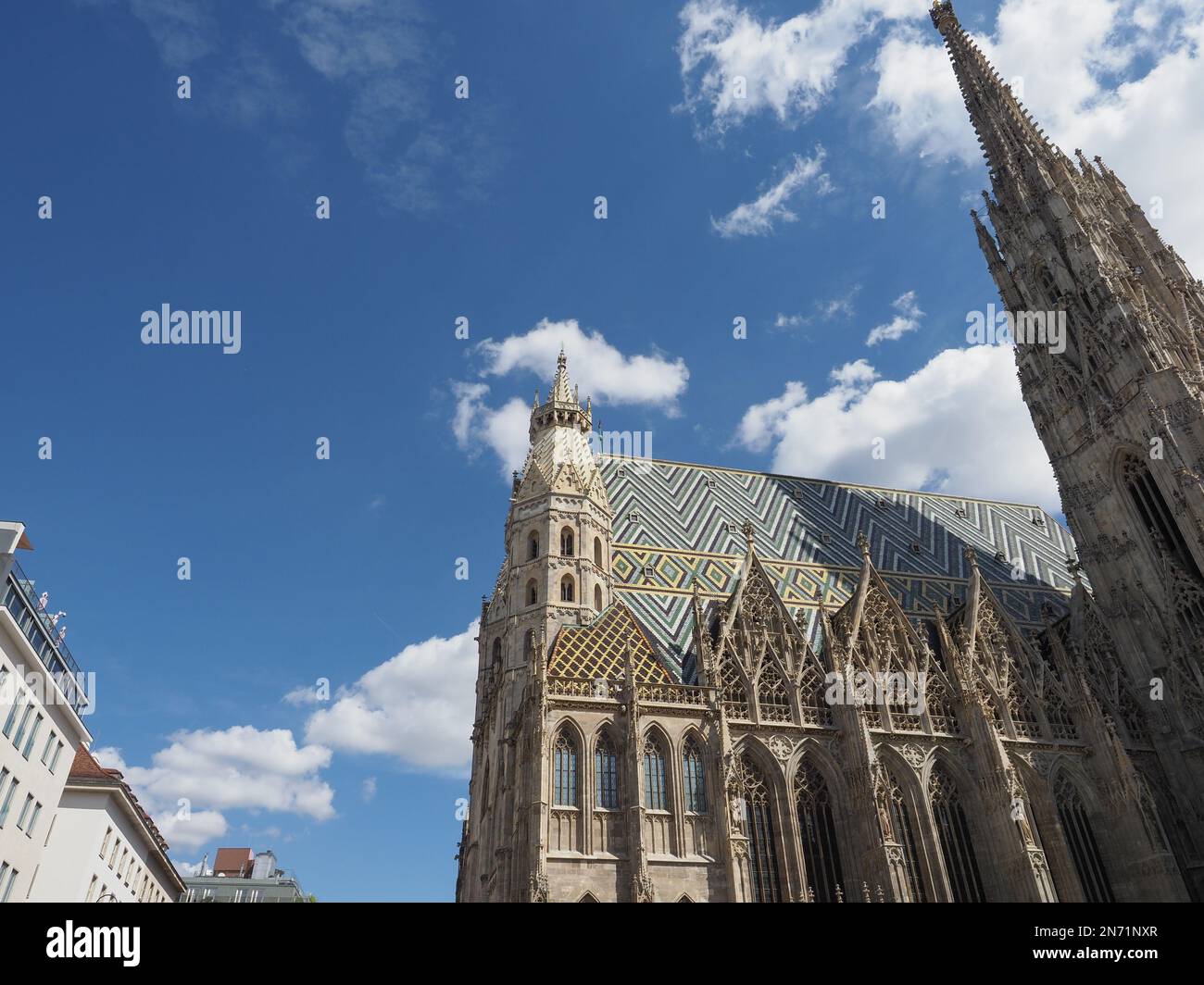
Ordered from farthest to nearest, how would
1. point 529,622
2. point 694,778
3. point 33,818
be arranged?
point 529,622 < point 694,778 < point 33,818

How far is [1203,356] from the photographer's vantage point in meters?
38.7

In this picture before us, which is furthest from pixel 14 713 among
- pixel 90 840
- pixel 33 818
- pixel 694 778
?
pixel 694 778

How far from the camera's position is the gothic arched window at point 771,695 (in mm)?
29422

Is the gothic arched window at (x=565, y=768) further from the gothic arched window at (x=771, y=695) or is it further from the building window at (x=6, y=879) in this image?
the building window at (x=6, y=879)

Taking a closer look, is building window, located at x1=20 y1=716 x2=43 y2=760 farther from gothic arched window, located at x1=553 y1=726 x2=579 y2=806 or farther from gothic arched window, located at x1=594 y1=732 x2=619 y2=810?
gothic arched window, located at x1=594 y1=732 x2=619 y2=810

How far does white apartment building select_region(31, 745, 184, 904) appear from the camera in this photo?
33.5 m

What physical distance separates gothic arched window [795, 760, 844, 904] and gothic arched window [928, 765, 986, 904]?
4.03m

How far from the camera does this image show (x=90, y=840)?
34.8 metres

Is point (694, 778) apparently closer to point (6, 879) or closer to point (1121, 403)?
point (6, 879)

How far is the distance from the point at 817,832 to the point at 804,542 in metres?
17.0

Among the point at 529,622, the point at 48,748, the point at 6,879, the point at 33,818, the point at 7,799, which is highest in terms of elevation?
the point at 529,622

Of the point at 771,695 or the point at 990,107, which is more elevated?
the point at 990,107

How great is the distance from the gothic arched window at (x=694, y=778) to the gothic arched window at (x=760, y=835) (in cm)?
146
